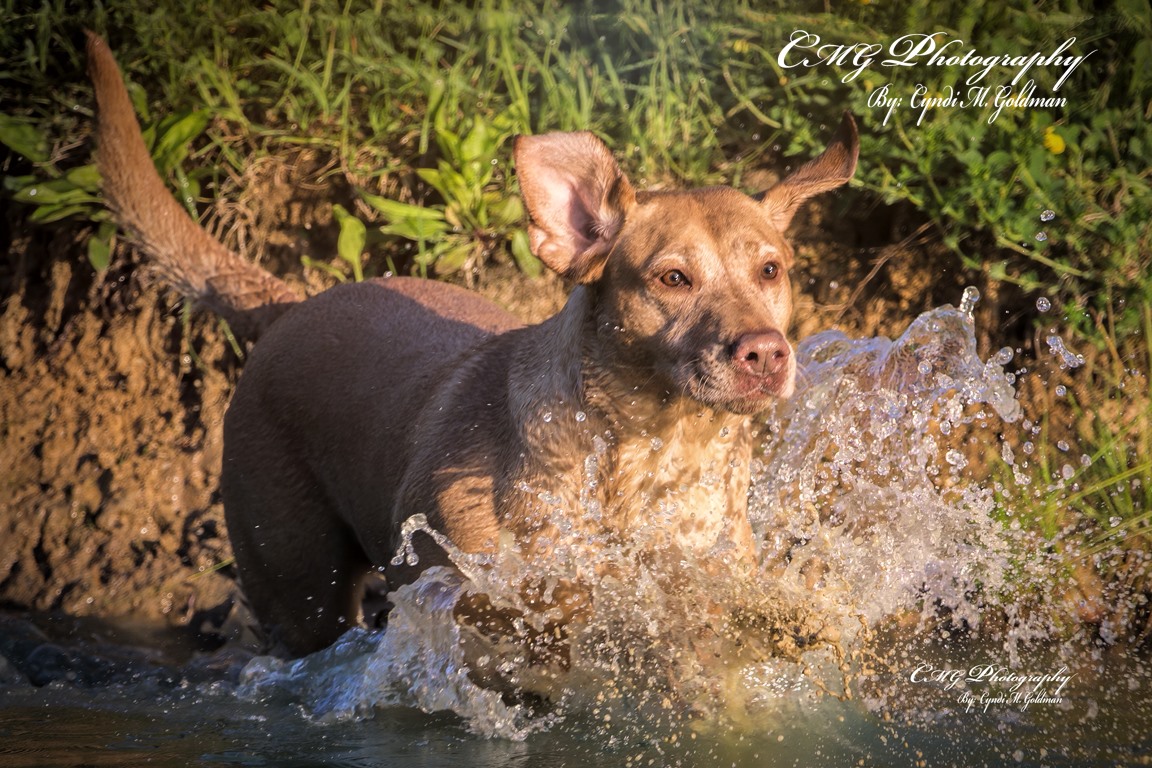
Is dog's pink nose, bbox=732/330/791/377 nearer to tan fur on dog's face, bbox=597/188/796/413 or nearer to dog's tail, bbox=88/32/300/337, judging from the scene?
tan fur on dog's face, bbox=597/188/796/413

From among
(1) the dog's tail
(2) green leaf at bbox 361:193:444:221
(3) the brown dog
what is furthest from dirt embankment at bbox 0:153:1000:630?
(3) the brown dog

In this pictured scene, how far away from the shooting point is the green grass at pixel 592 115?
5199 millimetres

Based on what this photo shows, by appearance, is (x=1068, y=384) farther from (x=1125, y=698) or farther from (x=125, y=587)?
(x=125, y=587)

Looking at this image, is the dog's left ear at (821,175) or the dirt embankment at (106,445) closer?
the dog's left ear at (821,175)

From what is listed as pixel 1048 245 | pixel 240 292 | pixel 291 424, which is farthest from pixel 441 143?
pixel 1048 245

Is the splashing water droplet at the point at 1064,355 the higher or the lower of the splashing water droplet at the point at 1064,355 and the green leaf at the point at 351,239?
the lower

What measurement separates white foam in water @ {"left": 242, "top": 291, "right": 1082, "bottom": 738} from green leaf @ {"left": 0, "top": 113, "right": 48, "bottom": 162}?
8.71ft

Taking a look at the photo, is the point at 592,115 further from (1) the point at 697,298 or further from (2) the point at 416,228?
(1) the point at 697,298

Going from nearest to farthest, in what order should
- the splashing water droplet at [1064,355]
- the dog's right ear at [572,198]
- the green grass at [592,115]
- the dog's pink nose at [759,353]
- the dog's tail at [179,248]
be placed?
the dog's pink nose at [759,353] → the dog's right ear at [572,198] → the dog's tail at [179,248] → the splashing water droplet at [1064,355] → the green grass at [592,115]

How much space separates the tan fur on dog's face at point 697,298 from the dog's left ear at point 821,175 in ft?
0.71

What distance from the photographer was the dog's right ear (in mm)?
3631

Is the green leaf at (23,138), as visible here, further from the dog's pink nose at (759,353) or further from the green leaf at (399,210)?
the dog's pink nose at (759,353)

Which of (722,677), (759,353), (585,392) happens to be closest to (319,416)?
(585,392)

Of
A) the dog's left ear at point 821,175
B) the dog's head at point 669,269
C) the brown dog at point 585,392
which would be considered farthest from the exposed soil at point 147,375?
the dog's head at point 669,269
